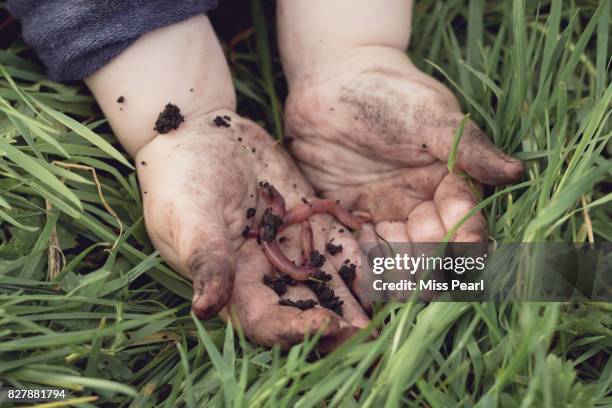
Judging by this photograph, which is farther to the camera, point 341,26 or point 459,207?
point 341,26

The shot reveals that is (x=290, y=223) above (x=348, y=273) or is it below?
above

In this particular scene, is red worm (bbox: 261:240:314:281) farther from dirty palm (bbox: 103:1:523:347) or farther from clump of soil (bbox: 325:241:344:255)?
clump of soil (bbox: 325:241:344:255)

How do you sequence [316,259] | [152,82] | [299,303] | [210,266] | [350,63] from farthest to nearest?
[350,63]
[152,82]
[316,259]
[299,303]
[210,266]

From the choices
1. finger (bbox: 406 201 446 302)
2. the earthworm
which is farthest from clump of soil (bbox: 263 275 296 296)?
finger (bbox: 406 201 446 302)

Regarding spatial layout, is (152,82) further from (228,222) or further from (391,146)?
(391,146)

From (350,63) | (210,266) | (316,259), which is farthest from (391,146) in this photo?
(210,266)

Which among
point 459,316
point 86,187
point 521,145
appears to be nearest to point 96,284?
point 86,187

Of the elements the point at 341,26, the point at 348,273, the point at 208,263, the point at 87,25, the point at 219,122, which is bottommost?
the point at 348,273
